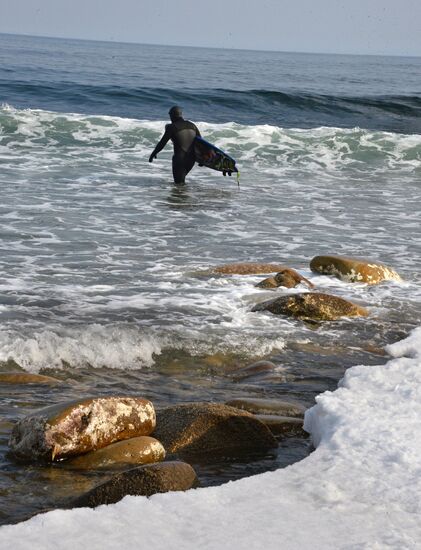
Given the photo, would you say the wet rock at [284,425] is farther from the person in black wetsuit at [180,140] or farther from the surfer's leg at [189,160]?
the surfer's leg at [189,160]

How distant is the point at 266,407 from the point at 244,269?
3.77 m

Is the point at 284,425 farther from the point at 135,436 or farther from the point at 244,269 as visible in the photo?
the point at 244,269

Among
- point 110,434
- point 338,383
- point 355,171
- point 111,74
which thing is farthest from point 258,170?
point 111,74

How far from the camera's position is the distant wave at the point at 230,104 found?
28.5 metres

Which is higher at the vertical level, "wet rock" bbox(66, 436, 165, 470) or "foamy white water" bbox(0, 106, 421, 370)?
"wet rock" bbox(66, 436, 165, 470)

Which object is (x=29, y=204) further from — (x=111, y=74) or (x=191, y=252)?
(x=111, y=74)

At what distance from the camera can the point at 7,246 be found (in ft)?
33.1

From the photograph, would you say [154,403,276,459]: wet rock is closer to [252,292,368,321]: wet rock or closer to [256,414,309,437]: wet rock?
[256,414,309,437]: wet rock

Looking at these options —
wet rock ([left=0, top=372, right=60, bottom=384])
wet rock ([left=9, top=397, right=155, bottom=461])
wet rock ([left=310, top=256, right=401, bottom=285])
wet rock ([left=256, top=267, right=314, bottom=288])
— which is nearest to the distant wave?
wet rock ([left=310, top=256, right=401, bottom=285])

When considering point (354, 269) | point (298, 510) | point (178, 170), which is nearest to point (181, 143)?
point (178, 170)

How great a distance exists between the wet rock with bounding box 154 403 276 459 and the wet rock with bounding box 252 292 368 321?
2.73 m

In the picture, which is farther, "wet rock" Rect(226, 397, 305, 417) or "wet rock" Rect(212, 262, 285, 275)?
"wet rock" Rect(212, 262, 285, 275)

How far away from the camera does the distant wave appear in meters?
28.5

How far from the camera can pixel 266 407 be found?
213 inches
